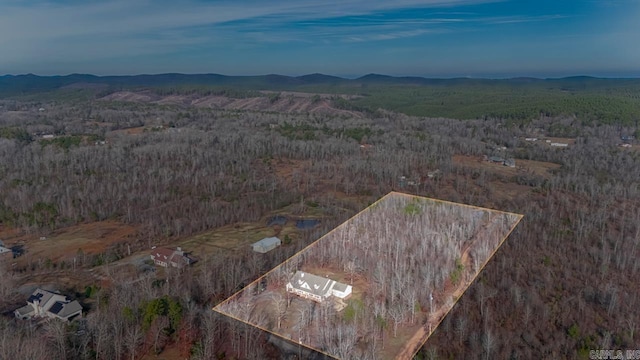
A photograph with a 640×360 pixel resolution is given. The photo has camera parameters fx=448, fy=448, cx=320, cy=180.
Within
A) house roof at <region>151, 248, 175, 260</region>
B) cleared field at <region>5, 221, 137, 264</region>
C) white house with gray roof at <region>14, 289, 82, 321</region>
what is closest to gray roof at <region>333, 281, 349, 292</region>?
house roof at <region>151, 248, 175, 260</region>

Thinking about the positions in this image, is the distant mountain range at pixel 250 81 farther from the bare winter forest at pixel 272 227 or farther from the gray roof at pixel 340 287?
the gray roof at pixel 340 287

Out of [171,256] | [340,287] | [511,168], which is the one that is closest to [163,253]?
[171,256]

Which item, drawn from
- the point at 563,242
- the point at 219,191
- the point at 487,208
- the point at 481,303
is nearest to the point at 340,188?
the point at 219,191

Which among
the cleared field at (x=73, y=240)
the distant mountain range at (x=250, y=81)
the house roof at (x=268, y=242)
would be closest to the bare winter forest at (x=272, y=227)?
the cleared field at (x=73, y=240)

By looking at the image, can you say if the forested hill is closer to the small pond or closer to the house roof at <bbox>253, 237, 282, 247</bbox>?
the small pond

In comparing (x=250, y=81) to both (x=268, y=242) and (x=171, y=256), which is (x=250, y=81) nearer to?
(x=268, y=242)

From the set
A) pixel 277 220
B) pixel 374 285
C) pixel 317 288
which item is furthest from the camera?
pixel 277 220
